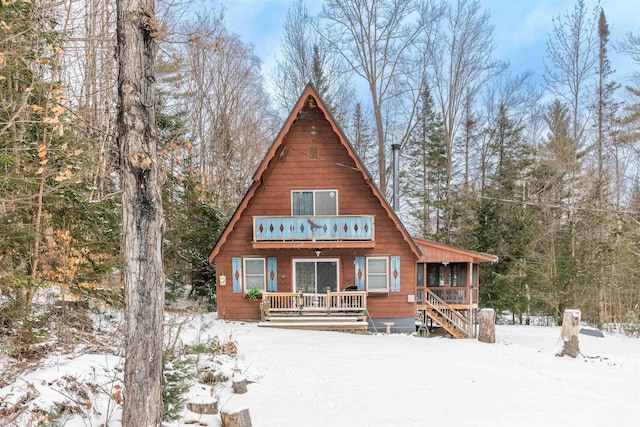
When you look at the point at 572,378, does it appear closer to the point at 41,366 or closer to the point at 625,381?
the point at 625,381

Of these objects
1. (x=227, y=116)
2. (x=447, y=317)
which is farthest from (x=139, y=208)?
(x=227, y=116)

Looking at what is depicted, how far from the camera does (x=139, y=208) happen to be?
3680mm

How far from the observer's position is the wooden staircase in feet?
45.4

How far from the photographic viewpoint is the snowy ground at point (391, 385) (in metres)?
4.91

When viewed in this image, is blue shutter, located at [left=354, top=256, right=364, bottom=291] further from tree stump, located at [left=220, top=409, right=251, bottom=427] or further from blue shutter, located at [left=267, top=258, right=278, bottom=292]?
tree stump, located at [left=220, top=409, right=251, bottom=427]

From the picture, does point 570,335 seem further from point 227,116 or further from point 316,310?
point 227,116

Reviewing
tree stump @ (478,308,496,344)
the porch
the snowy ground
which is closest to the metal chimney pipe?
the porch

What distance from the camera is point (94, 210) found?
24.8ft

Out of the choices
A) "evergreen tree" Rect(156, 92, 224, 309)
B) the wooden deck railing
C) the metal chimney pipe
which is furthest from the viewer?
"evergreen tree" Rect(156, 92, 224, 309)

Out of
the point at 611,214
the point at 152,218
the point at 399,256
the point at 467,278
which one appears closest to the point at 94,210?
the point at 152,218

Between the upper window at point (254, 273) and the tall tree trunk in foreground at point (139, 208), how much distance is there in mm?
10006

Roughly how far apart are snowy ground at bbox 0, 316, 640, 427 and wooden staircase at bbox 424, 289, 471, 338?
10.6 ft

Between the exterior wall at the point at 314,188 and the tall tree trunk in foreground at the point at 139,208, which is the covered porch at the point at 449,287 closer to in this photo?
the exterior wall at the point at 314,188

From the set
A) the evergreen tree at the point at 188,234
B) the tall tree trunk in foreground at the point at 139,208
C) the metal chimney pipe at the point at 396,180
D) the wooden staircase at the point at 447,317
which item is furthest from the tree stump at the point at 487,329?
the evergreen tree at the point at 188,234
